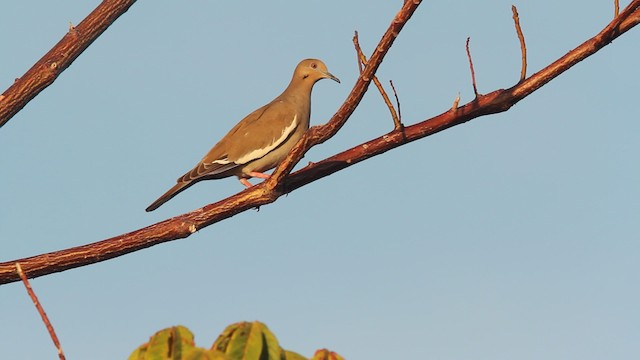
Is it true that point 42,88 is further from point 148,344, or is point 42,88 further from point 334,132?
point 148,344

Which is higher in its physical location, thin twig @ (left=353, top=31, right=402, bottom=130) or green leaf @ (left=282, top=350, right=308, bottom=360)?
thin twig @ (left=353, top=31, right=402, bottom=130)

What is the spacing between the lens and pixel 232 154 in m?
10.4

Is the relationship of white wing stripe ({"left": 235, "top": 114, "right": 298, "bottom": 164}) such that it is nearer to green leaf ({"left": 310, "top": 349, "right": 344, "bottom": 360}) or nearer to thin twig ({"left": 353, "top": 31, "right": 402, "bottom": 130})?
thin twig ({"left": 353, "top": 31, "right": 402, "bottom": 130})

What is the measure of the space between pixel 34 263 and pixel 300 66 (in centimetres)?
603

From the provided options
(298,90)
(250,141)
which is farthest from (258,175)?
(298,90)

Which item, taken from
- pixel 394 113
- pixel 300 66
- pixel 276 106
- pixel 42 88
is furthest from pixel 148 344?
pixel 300 66

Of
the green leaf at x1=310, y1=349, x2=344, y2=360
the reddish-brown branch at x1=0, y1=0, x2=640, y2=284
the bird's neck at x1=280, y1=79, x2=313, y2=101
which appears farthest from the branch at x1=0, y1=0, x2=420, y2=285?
the bird's neck at x1=280, y1=79, x2=313, y2=101

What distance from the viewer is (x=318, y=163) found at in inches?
265

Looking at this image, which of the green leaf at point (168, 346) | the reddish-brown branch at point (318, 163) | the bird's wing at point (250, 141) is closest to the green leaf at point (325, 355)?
the green leaf at point (168, 346)

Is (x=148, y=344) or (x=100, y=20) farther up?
(x=100, y=20)

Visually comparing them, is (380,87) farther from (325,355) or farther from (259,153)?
(259,153)

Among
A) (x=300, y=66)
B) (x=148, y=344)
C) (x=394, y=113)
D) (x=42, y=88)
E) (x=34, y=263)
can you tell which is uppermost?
(x=300, y=66)

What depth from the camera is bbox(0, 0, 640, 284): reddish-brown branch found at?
5949mm

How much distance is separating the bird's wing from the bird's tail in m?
0.10
